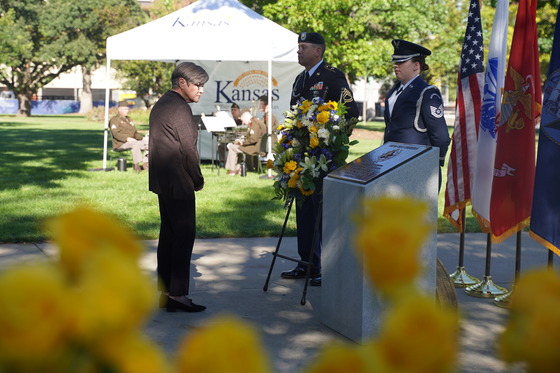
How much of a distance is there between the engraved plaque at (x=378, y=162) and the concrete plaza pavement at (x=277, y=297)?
943 millimetres

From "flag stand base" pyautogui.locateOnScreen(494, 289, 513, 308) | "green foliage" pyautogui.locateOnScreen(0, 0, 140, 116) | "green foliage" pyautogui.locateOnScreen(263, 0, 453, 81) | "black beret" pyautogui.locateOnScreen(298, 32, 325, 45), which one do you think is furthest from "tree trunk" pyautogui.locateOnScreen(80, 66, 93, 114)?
"flag stand base" pyautogui.locateOnScreen(494, 289, 513, 308)

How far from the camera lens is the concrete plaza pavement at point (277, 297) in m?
5.42

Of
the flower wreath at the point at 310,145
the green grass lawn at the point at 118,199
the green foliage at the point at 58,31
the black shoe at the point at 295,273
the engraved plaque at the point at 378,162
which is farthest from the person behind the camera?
the green foliage at the point at 58,31

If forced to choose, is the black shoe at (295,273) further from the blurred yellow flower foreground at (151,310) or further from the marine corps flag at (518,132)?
the blurred yellow flower foreground at (151,310)

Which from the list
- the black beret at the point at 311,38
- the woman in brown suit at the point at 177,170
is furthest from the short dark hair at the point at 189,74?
the black beret at the point at 311,38

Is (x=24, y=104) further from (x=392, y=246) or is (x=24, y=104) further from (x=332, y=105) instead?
(x=392, y=246)

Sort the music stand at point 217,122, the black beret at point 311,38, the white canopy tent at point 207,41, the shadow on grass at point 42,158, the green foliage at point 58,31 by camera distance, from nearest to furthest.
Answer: the black beret at point 311,38, the shadow on grass at point 42,158, the white canopy tent at point 207,41, the music stand at point 217,122, the green foliage at point 58,31

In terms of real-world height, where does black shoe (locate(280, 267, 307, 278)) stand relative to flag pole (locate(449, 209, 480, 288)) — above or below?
below

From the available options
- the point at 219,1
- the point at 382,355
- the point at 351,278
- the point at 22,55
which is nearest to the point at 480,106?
the point at 351,278

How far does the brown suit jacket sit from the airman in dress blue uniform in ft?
5.71

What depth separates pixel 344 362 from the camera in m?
Answer: 0.66

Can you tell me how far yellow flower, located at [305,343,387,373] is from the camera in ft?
2.15

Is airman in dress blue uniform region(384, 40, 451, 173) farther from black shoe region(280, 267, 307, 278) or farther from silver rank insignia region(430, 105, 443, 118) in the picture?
black shoe region(280, 267, 307, 278)

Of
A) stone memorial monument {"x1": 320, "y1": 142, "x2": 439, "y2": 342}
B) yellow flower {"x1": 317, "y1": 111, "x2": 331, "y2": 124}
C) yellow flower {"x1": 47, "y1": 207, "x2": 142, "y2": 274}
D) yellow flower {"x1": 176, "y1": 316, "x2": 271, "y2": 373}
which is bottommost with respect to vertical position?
stone memorial monument {"x1": 320, "y1": 142, "x2": 439, "y2": 342}
